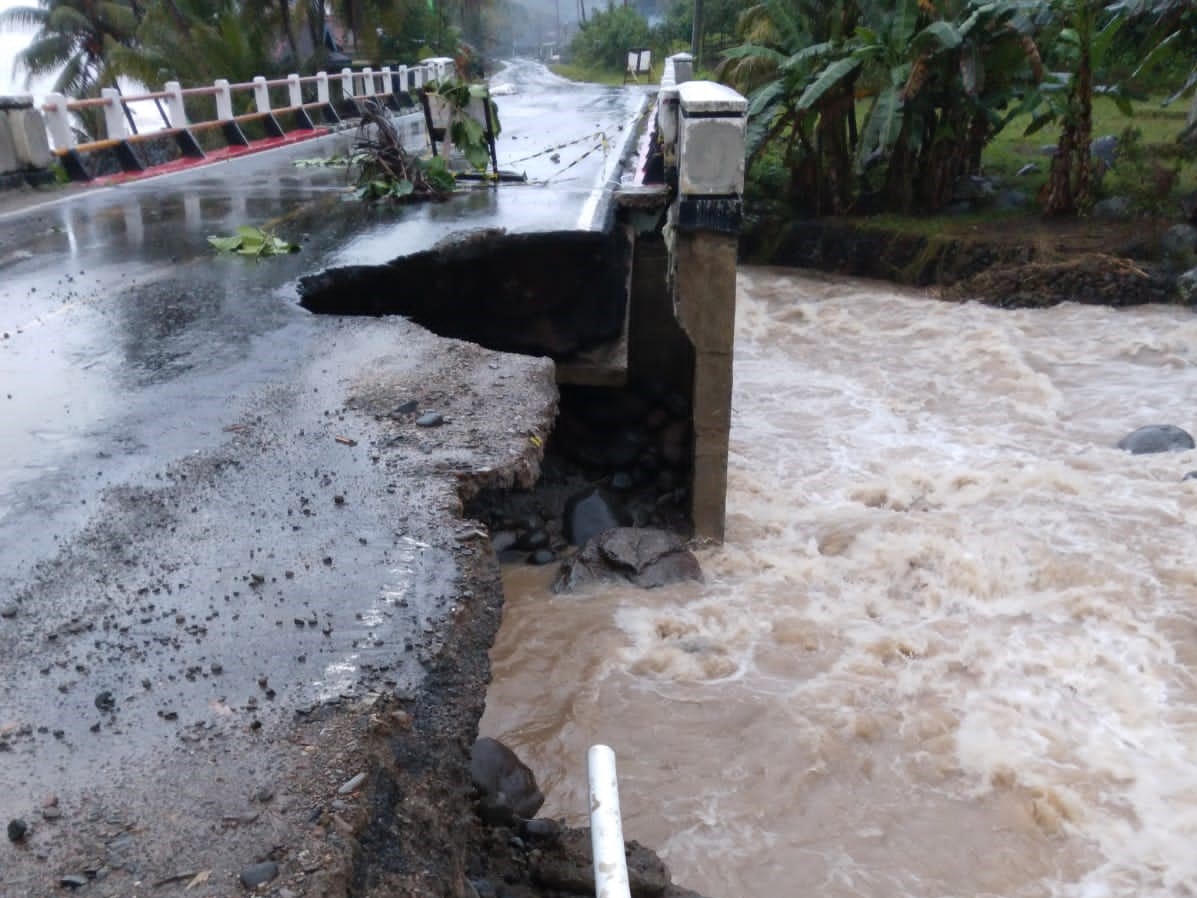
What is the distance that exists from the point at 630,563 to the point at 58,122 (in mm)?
10419

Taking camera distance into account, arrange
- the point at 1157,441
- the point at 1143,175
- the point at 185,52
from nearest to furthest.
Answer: the point at 1157,441
the point at 1143,175
the point at 185,52

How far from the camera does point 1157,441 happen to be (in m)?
10.4

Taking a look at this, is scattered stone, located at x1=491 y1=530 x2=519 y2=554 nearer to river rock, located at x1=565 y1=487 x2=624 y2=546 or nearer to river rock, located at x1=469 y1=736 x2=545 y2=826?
river rock, located at x1=565 y1=487 x2=624 y2=546

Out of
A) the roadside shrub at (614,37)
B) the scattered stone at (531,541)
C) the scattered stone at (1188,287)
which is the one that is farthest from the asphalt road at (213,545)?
the roadside shrub at (614,37)

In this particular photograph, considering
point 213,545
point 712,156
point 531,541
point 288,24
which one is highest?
point 288,24

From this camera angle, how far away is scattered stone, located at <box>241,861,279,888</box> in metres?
2.49

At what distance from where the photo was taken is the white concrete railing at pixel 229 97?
45.4 feet

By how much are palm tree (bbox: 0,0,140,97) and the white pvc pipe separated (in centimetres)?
2797

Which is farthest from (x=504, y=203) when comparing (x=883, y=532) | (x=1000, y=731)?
(x=1000, y=731)

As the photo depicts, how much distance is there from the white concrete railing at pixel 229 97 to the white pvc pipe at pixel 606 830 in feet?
30.7

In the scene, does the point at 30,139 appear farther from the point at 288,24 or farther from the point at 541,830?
the point at 288,24

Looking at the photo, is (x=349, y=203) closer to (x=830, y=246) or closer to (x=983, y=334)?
(x=983, y=334)

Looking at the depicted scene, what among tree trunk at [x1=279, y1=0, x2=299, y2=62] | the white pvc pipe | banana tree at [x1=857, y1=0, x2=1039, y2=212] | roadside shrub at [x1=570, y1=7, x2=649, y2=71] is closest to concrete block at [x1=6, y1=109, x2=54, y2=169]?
banana tree at [x1=857, y1=0, x2=1039, y2=212]

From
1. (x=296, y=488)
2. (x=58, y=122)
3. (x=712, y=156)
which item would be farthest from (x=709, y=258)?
(x=58, y=122)
